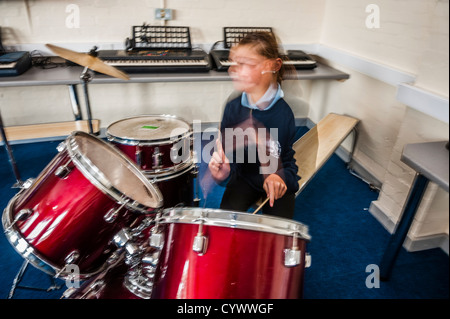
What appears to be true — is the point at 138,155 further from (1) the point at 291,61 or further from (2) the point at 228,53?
(1) the point at 291,61

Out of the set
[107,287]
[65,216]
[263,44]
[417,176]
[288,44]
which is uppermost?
[263,44]

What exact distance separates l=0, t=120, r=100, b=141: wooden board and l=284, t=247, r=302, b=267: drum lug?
2.02 m

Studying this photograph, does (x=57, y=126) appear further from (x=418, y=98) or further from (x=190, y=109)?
(x=418, y=98)

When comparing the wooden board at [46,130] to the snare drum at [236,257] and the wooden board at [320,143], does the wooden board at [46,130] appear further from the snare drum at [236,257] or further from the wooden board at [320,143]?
the snare drum at [236,257]

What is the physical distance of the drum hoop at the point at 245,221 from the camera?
922 millimetres

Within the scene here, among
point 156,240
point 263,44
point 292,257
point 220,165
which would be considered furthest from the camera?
point 220,165

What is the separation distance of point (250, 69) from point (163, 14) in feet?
5.36

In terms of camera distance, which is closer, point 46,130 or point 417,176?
point 417,176

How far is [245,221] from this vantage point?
927 millimetres

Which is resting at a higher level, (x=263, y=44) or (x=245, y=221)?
(x=263, y=44)

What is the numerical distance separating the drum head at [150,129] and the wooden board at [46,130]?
0.80 m

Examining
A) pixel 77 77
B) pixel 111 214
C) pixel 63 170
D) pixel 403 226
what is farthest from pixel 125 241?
pixel 77 77

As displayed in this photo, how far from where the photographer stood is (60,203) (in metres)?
1.21
